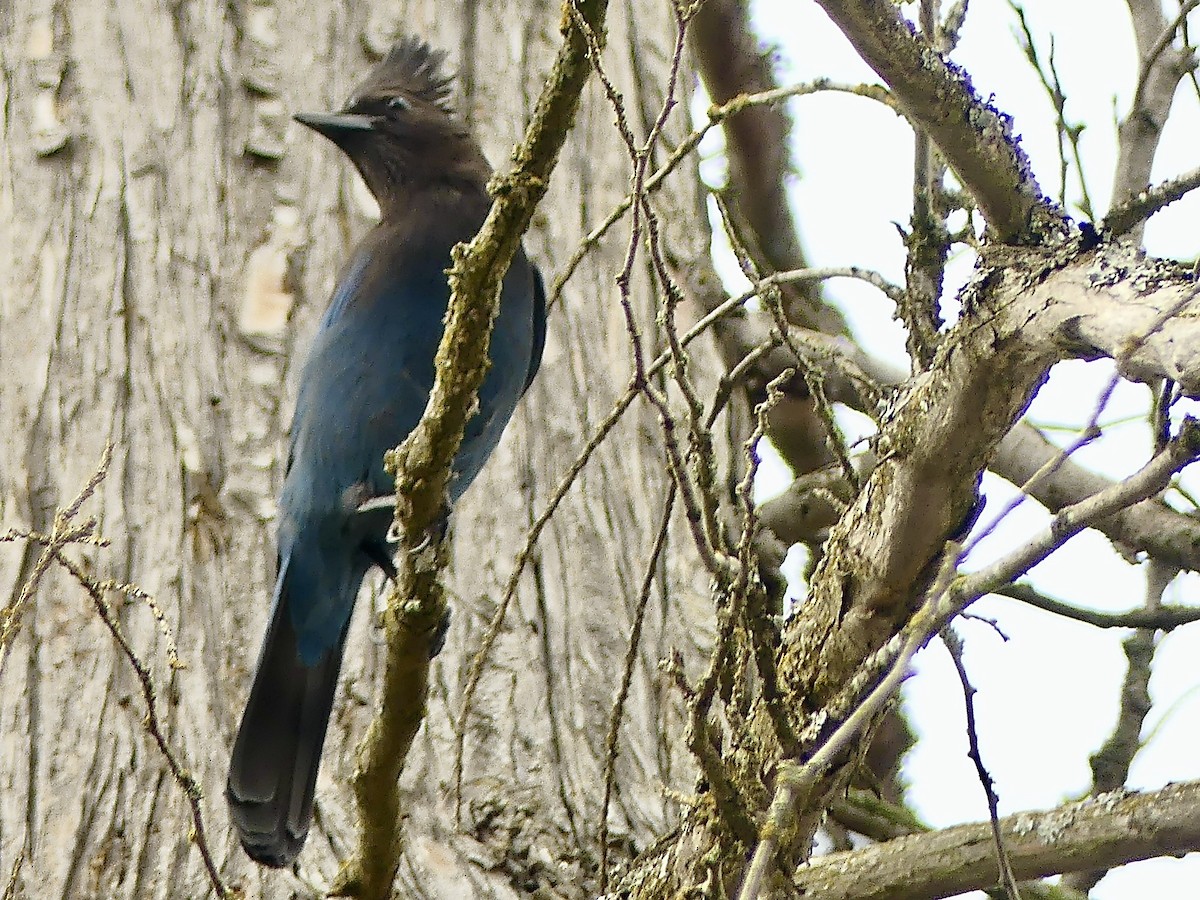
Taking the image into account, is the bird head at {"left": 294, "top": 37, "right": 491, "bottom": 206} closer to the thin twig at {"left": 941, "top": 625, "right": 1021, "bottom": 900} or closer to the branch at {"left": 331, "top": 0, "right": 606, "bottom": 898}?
the branch at {"left": 331, "top": 0, "right": 606, "bottom": 898}

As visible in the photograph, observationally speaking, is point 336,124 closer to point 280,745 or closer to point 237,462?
point 237,462

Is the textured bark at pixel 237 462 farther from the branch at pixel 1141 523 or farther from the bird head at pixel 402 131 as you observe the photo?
the branch at pixel 1141 523

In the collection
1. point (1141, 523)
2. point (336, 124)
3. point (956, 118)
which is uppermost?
point (336, 124)

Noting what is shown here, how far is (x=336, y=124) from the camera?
334 cm

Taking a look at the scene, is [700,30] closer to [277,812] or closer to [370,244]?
[370,244]

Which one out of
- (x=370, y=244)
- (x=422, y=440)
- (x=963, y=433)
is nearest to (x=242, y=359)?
(x=370, y=244)

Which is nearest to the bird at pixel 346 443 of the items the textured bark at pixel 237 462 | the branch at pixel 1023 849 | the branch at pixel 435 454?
the textured bark at pixel 237 462

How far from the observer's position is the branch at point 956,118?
1.68 metres

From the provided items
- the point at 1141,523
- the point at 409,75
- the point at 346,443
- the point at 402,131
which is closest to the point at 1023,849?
the point at 1141,523

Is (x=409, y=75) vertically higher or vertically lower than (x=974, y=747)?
higher

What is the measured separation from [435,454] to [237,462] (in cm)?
141

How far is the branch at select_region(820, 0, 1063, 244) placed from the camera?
5.50ft

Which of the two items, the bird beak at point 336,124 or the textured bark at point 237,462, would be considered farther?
the bird beak at point 336,124

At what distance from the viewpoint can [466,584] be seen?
319cm
